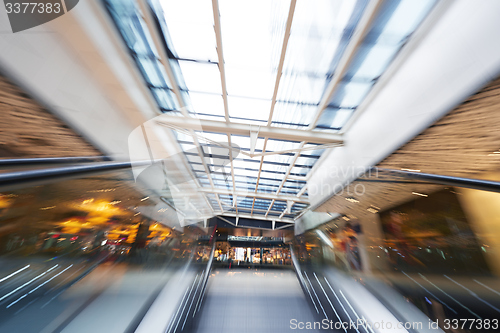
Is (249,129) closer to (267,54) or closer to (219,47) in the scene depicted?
(267,54)

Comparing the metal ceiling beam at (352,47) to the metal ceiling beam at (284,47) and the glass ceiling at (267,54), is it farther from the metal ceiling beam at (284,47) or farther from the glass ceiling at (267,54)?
the metal ceiling beam at (284,47)

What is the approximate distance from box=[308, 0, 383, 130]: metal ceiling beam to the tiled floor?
8093 millimetres

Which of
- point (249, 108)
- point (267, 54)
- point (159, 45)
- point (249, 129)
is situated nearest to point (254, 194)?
point (249, 129)

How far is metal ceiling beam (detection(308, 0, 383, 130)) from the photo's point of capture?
161 inches

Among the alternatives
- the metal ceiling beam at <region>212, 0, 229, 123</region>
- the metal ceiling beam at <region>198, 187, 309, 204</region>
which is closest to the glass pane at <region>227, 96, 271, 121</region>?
the metal ceiling beam at <region>212, 0, 229, 123</region>

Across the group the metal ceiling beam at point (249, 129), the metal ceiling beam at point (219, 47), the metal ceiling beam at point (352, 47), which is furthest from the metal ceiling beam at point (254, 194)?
the metal ceiling beam at point (352, 47)

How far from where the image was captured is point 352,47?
4883mm

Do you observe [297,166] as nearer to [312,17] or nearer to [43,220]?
[312,17]

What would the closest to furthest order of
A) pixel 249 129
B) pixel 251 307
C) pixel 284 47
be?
pixel 284 47
pixel 251 307
pixel 249 129

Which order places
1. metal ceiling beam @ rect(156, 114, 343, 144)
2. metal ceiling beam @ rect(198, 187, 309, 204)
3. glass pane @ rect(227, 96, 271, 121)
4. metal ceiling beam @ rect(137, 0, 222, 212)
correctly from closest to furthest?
metal ceiling beam @ rect(137, 0, 222, 212) → glass pane @ rect(227, 96, 271, 121) → metal ceiling beam @ rect(156, 114, 343, 144) → metal ceiling beam @ rect(198, 187, 309, 204)

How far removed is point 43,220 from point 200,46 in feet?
16.9

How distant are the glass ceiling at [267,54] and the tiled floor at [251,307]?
733cm

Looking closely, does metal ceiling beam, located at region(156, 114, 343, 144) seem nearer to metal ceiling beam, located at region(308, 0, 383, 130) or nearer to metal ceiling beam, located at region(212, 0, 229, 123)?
metal ceiling beam, located at region(212, 0, 229, 123)

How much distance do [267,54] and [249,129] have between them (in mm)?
3422
